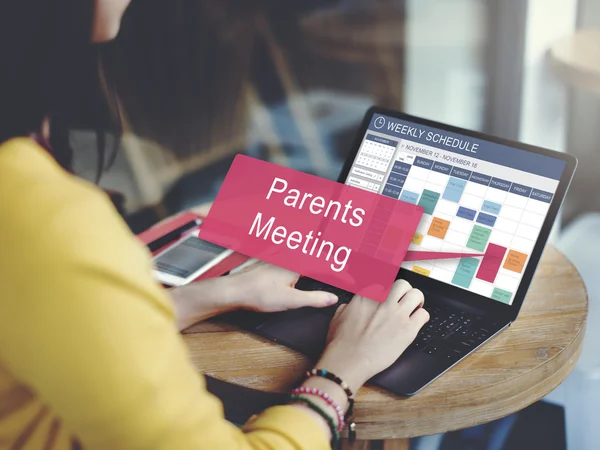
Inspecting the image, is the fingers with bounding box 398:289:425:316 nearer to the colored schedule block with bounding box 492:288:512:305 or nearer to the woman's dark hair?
the colored schedule block with bounding box 492:288:512:305

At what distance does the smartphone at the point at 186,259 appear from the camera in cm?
112

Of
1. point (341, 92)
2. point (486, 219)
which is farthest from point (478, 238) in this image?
point (341, 92)

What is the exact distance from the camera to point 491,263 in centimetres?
101

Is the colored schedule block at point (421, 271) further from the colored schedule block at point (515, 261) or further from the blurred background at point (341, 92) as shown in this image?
the blurred background at point (341, 92)

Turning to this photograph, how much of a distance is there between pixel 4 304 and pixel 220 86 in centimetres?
131

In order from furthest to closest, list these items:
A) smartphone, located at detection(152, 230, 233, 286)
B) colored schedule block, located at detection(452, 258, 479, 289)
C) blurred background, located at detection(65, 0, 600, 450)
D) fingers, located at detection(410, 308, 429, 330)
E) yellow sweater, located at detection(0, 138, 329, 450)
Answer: blurred background, located at detection(65, 0, 600, 450) → smartphone, located at detection(152, 230, 233, 286) → colored schedule block, located at detection(452, 258, 479, 289) → fingers, located at detection(410, 308, 429, 330) → yellow sweater, located at detection(0, 138, 329, 450)

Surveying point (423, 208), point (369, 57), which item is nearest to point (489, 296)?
point (423, 208)

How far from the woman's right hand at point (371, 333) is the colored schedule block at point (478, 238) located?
0.13 meters

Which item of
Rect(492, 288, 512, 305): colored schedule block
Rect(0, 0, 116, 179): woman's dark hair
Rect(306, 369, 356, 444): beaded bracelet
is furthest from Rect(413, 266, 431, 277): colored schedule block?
Rect(0, 0, 116, 179): woman's dark hair

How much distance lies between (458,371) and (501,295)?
0.15 metres

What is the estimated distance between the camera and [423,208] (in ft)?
3.54

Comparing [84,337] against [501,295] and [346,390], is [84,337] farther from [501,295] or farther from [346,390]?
[501,295]

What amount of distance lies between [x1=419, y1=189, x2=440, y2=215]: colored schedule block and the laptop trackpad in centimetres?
24

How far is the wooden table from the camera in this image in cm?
85
